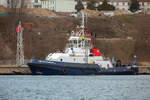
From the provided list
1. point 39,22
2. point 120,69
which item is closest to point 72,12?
point 39,22

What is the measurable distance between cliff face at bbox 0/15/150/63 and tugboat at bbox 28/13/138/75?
33.6 m

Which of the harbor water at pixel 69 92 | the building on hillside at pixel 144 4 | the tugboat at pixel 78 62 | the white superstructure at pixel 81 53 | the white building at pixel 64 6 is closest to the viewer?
the harbor water at pixel 69 92

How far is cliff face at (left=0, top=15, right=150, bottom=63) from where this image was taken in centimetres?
12619

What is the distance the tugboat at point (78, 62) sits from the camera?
84.6 meters

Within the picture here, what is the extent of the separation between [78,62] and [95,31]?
198 feet

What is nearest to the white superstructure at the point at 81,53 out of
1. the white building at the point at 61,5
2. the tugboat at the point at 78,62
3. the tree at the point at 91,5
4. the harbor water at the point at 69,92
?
the tugboat at the point at 78,62

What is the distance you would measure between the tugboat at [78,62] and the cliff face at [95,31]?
33648mm

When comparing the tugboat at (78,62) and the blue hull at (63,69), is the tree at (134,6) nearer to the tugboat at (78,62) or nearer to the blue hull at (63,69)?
the tugboat at (78,62)

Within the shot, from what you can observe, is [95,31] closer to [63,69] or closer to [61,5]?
[61,5]

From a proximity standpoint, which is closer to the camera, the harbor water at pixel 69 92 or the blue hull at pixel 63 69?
the harbor water at pixel 69 92

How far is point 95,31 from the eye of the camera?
145625 millimetres

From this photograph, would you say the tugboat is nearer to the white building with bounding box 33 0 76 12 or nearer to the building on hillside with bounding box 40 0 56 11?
the white building with bounding box 33 0 76 12

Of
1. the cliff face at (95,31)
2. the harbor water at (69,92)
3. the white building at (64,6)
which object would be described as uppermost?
the white building at (64,6)

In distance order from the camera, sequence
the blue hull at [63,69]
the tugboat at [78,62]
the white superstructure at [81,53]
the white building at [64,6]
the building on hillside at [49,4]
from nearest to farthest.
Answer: the blue hull at [63,69] < the tugboat at [78,62] < the white superstructure at [81,53] < the white building at [64,6] < the building on hillside at [49,4]
